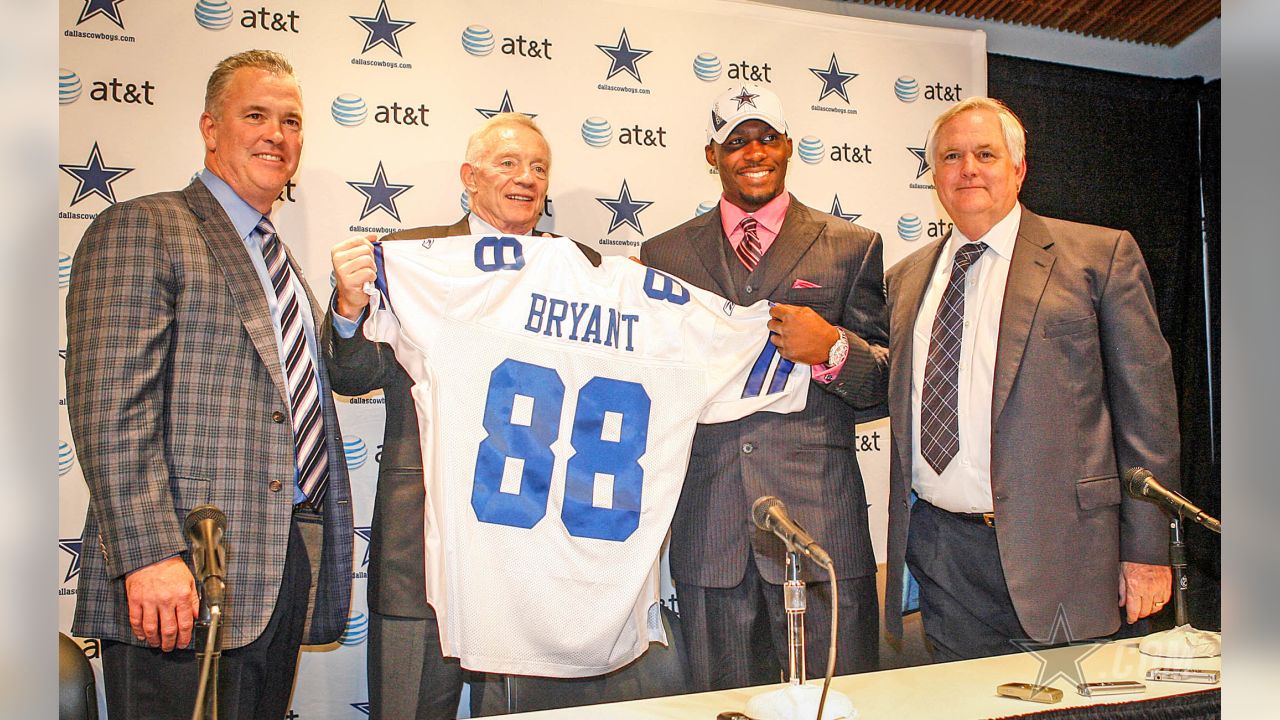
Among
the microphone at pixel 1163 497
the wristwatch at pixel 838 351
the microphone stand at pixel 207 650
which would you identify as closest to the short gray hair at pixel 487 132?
the wristwatch at pixel 838 351

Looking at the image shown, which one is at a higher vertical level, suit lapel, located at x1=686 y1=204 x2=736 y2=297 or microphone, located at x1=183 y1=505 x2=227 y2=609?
suit lapel, located at x1=686 y1=204 x2=736 y2=297

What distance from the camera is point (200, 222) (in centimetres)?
235

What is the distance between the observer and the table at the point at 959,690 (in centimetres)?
175

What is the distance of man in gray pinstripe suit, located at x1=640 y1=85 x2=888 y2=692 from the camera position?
2668mm

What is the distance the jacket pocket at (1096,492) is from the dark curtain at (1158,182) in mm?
1293

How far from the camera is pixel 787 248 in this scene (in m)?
2.85

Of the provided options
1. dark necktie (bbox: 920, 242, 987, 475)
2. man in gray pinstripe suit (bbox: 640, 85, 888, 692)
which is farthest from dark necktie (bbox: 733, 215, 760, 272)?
dark necktie (bbox: 920, 242, 987, 475)

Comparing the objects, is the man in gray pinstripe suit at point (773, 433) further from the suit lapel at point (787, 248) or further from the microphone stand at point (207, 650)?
the microphone stand at point (207, 650)

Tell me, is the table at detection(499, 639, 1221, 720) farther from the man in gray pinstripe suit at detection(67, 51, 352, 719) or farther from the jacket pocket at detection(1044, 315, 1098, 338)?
the jacket pocket at detection(1044, 315, 1098, 338)

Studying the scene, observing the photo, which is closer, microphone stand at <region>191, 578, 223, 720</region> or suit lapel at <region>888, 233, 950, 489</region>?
microphone stand at <region>191, 578, 223, 720</region>

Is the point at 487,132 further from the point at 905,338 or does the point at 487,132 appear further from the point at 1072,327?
the point at 1072,327

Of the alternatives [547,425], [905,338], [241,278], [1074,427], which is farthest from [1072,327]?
[241,278]

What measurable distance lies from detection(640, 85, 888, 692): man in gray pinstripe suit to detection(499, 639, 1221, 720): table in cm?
70
